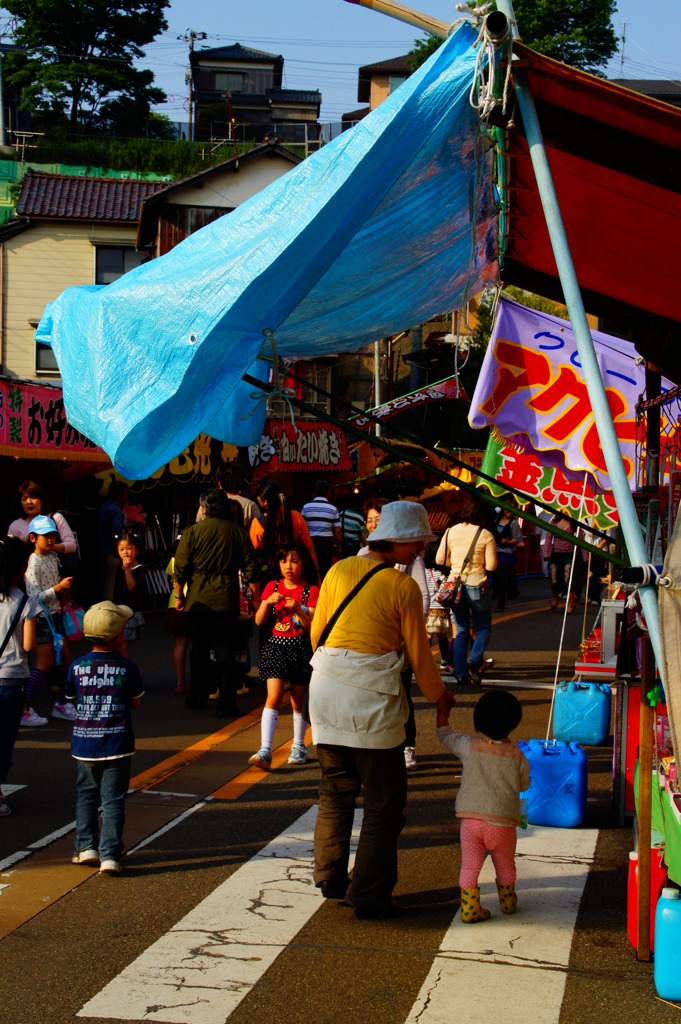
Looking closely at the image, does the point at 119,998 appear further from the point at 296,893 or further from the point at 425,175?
the point at 425,175

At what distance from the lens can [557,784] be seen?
20.9 feet

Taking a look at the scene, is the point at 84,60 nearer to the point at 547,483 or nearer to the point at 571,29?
the point at 571,29

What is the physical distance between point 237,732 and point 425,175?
17.9ft

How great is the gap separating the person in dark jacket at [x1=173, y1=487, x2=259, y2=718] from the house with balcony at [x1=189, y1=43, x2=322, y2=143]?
5311 cm

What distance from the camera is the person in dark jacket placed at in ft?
31.1

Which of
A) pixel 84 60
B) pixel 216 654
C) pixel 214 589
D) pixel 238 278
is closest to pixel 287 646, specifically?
pixel 214 589

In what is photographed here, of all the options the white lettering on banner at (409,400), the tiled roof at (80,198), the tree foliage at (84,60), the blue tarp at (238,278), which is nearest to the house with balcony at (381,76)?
the tree foliage at (84,60)

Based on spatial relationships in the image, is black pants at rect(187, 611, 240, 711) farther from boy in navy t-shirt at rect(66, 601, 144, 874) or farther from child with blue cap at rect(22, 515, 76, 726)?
boy in navy t-shirt at rect(66, 601, 144, 874)

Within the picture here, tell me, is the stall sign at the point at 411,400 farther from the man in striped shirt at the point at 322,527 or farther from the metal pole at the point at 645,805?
the metal pole at the point at 645,805

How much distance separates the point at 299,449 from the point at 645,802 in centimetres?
1781

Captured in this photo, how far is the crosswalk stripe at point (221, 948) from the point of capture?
411 cm

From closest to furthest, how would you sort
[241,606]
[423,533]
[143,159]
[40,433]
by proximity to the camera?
[423,533] → [241,606] → [40,433] → [143,159]

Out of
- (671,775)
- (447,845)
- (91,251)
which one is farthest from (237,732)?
(91,251)

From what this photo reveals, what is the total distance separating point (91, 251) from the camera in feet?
109
